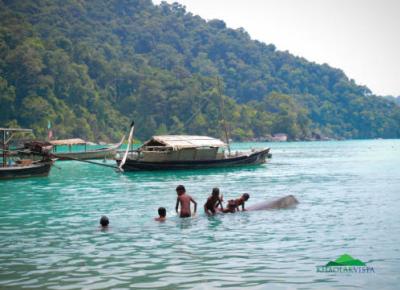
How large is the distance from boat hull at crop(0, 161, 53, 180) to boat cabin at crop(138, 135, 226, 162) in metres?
9.38

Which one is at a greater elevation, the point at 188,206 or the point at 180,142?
the point at 180,142

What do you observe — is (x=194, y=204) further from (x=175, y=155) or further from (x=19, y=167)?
(x=175, y=155)

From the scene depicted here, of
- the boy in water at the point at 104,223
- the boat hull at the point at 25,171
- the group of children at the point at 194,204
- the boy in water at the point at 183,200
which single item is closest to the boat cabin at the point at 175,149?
the boat hull at the point at 25,171

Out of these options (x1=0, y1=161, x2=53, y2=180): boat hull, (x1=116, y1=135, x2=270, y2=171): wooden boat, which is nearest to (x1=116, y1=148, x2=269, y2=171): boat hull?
(x1=116, y1=135, x2=270, y2=171): wooden boat

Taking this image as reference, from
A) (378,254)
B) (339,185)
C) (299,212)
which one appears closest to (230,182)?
(339,185)

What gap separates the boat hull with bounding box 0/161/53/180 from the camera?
1460 inches

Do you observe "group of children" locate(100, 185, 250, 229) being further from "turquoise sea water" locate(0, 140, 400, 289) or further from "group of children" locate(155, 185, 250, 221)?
"turquoise sea water" locate(0, 140, 400, 289)

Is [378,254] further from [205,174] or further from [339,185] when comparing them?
[205,174]

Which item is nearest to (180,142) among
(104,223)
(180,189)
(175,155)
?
(175,155)

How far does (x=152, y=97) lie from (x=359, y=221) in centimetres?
13048

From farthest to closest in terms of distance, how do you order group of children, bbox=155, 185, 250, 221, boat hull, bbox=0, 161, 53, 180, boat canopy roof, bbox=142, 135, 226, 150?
1. boat canopy roof, bbox=142, 135, 226, 150
2. boat hull, bbox=0, 161, 53, 180
3. group of children, bbox=155, 185, 250, 221

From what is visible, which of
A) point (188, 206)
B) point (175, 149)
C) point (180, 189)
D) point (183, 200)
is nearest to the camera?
point (180, 189)

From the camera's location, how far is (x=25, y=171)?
3831cm

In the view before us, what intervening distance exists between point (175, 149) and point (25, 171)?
515 inches
